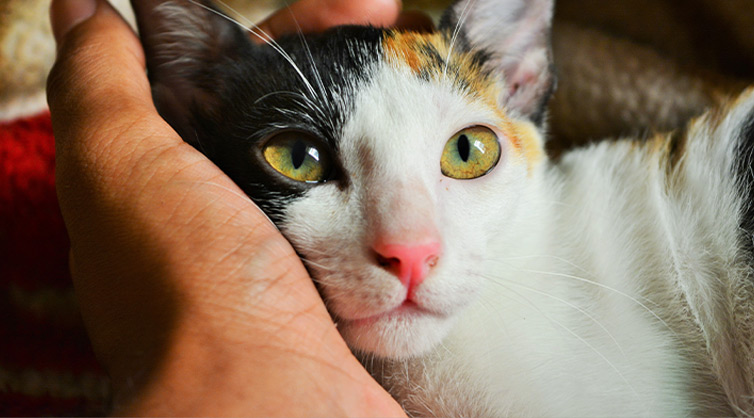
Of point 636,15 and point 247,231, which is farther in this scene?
point 636,15

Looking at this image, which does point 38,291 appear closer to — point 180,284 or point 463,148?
point 180,284

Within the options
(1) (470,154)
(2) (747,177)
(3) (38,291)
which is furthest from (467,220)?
(3) (38,291)

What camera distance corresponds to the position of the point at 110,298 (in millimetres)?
712

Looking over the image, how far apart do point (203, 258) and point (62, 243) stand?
71 cm

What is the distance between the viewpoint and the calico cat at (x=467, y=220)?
675 mm

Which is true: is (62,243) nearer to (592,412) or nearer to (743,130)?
(592,412)

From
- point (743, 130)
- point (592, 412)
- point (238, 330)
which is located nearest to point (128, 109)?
point (238, 330)

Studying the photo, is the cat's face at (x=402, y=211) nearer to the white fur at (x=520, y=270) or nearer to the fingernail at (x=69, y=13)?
the white fur at (x=520, y=270)

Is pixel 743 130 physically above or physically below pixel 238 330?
above

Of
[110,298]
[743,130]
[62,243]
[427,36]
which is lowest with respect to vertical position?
[62,243]

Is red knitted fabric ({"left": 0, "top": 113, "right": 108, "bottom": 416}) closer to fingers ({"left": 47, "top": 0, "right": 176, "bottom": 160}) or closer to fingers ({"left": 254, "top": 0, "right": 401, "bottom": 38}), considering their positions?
fingers ({"left": 47, "top": 0, "right": 176, "bottom": 160})

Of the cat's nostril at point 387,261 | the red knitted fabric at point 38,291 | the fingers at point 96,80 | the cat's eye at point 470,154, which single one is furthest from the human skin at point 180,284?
the red knitted fabric at point 38,291

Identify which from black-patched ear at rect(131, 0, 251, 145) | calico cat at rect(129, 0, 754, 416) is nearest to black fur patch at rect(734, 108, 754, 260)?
calico cat at rect(129, 0, 754, 416)

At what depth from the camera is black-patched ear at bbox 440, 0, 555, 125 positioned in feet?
3.18
